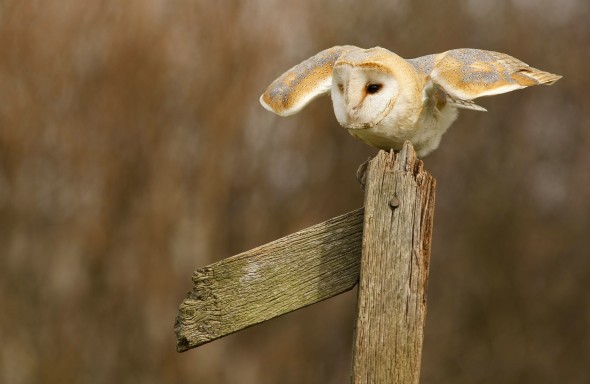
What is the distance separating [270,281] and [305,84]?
0.94ft

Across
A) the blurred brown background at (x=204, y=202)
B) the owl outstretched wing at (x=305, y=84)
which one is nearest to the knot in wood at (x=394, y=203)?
the owl outstretched wing at (x=305, y=84)

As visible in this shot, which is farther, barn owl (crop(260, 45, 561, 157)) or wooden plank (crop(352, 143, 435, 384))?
barn owl (crop(260, 45, 561, 157))

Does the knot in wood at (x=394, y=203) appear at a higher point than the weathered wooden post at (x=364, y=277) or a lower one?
higher

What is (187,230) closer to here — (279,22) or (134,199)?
(134,199)

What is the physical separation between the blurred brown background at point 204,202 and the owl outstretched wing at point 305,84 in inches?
58.1

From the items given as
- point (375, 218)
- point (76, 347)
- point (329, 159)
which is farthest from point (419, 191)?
point (76, 347)

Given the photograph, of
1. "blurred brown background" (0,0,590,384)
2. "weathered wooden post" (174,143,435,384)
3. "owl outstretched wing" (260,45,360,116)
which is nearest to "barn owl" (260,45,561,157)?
"owl outstretched wing" (260,45,360,116)

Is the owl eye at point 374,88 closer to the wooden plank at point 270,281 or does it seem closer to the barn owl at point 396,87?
the barn owl at point 396,87

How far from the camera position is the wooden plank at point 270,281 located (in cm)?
89

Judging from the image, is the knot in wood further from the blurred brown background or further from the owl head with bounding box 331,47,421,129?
the blurred brown background

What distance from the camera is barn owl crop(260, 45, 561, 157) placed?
0.97m

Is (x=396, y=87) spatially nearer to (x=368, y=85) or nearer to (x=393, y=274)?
(x=368, y=85)

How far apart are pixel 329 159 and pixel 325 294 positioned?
1706 mm

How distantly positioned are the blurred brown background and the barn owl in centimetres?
148
